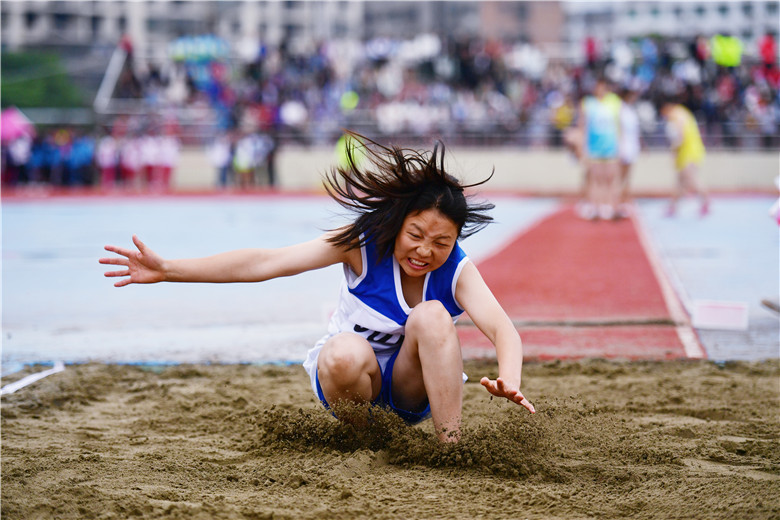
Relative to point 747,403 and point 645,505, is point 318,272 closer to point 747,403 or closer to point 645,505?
point 747,403

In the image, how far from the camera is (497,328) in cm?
341

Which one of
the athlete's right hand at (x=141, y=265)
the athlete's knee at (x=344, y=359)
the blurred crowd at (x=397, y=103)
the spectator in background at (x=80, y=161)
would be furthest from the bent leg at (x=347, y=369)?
the spectator in background at (x=80, y=161)

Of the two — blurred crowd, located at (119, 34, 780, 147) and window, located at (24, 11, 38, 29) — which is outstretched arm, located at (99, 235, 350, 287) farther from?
window, located at (24, 11, 38, 29)

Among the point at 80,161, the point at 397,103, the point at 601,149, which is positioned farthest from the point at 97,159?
the point at 601,149

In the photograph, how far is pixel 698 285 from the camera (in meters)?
8.11

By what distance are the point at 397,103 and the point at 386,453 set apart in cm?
2325

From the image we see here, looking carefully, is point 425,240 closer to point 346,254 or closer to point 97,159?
point 346,254

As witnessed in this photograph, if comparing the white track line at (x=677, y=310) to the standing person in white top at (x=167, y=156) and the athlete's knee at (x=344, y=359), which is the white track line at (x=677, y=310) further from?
the standing person in white top at (x=167, y=156)

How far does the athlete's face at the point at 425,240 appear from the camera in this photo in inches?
133

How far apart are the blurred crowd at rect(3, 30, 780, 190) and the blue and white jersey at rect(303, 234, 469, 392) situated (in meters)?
20.9

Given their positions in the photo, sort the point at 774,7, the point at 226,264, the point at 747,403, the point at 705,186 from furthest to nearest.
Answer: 1. the point at 774,7
2. the point at 705,186
3. the point at 747,403
4. the point at 226,264

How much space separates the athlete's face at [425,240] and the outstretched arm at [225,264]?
1.03ft

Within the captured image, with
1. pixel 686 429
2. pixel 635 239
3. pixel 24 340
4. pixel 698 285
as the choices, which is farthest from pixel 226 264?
pixel 635 239

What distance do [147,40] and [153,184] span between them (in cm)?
5147
